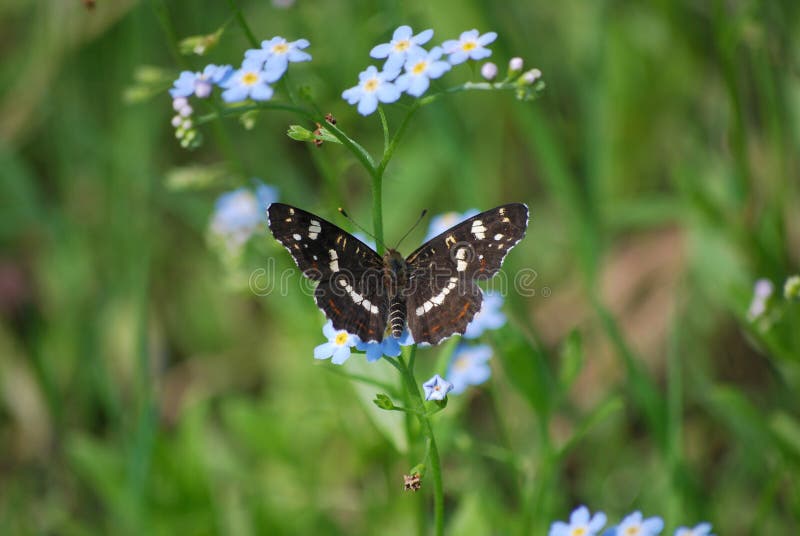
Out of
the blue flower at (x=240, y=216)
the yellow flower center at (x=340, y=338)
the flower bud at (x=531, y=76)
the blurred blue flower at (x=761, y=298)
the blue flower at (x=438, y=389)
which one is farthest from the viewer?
the blue flower at (x=240, y=216)

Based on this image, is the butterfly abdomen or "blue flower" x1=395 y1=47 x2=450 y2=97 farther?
the butterfly abdomen

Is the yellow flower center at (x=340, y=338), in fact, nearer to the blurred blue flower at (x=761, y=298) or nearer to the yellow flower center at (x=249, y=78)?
the yellow flower center at (x=249, y=78)

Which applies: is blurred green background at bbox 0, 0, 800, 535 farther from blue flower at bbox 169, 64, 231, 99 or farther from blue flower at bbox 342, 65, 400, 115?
blue flower at bbox 342, 65, 400, 115

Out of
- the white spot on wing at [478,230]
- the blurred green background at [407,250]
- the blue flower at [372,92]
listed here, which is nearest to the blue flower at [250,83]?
the blue flower at [372,92]

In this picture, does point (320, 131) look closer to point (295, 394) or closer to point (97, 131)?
point (295, 394)

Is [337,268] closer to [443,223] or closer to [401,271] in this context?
[401,271]

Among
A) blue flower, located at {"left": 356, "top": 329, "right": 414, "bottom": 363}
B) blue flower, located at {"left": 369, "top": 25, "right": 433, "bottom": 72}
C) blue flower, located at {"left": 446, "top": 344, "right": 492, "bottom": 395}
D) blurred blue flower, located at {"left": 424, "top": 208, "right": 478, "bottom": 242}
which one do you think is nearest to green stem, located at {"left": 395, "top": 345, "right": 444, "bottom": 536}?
blue flower, located at {"left": 356, "top": 329, "right": 414, "bottom": 363}
